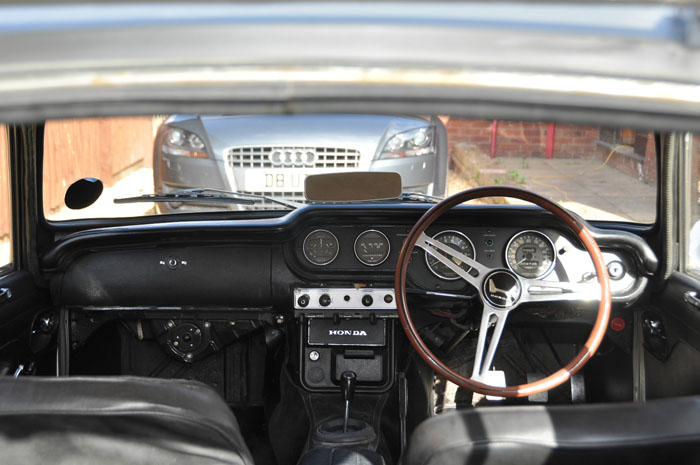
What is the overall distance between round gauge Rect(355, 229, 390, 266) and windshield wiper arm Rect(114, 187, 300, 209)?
1.57 feet

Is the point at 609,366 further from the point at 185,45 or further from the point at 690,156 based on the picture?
the point at 185,45

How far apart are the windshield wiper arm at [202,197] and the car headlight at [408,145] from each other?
579 mm

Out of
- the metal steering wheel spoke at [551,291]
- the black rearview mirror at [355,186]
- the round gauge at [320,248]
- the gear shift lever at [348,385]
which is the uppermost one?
the black rearview mirror at [355,186]

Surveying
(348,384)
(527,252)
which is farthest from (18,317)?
(527,252)

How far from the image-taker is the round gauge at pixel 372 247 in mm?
3146

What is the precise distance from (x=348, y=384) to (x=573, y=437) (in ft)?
6.54

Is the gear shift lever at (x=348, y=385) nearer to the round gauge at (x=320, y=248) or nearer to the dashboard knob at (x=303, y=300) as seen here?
the dashboard knob at (x=303, y=300)

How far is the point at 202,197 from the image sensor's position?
3.03m

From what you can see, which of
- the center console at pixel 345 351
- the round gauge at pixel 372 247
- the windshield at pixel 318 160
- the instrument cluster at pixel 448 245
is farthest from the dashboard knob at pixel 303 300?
the windshield at pixel 318 160

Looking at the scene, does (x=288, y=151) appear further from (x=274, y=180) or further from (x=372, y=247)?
(x=372, y=247)

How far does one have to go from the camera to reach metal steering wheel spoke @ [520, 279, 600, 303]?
274 centimetres

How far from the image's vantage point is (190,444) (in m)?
1.28

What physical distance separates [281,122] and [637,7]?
7.03ft

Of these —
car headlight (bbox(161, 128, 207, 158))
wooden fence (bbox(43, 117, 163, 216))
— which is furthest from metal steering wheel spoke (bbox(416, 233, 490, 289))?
wooden fence (bbox(43, 117, 163, 216))
